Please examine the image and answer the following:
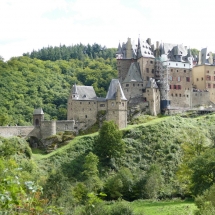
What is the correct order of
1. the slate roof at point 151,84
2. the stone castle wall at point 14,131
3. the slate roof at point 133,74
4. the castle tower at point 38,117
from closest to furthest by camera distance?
the stone castle wall at point 14,131 < the castle tower at point 38,117 < the slate roof at point 151,84 < the slate roof at point 133,74

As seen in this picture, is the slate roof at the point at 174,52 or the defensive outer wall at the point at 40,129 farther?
the slate roof at the point at 174,52

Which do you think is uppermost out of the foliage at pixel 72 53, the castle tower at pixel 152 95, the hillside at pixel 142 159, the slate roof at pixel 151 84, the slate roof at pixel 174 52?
the foliage at pixel 72 53

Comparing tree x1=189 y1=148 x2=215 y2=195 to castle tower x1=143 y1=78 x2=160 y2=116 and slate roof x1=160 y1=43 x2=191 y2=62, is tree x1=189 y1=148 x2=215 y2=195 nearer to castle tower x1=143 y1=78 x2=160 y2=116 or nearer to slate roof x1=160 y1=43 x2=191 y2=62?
castle tower x1=143 y1=78 x2=160 y2=116

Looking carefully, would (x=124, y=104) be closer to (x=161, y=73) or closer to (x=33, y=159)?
(x=161, y=73)

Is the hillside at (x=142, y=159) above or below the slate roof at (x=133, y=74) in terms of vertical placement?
below

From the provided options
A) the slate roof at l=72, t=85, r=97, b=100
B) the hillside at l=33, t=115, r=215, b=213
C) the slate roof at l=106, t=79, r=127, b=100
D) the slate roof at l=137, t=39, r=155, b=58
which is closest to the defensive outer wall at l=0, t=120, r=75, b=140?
the hillside at l=33, t=115, r=215, b=213

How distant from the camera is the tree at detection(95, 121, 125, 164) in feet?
186

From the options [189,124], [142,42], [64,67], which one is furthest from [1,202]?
[64,67]

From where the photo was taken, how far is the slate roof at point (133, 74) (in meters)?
69.2

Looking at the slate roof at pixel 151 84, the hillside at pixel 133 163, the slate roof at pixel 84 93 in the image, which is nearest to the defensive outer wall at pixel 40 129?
the hillside at pixel 133 163

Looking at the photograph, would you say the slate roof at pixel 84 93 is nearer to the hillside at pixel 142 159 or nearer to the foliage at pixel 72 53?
the hillside at pixel 142 159

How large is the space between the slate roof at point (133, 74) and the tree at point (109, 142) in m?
13.7

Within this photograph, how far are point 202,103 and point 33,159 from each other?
1344 inches

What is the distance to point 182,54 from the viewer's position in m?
74.6
